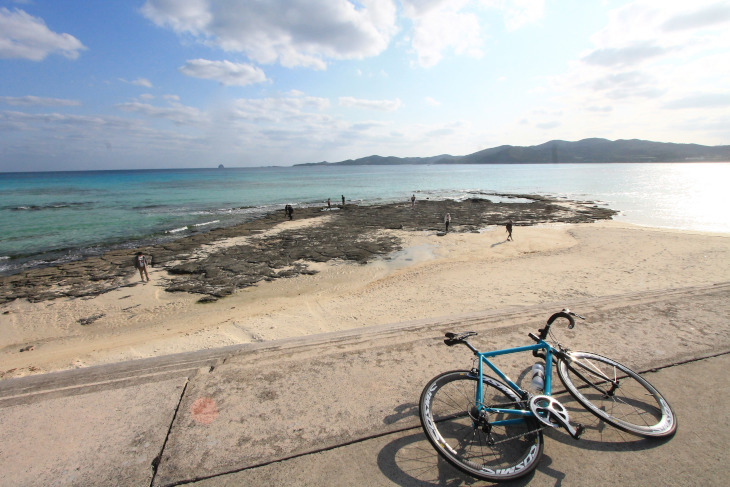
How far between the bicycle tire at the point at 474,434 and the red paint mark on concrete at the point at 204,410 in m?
2.23

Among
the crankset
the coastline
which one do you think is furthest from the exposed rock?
the crankset

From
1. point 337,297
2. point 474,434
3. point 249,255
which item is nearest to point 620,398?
point 474,434

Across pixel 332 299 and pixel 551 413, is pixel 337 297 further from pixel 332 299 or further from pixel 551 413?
pixel 551 413

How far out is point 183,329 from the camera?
371 inches

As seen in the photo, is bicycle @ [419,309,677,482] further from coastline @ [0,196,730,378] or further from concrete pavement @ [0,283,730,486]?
coastline @ [0,196,730,378]

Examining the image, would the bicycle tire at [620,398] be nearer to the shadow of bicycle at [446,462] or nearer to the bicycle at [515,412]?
the bicycle at [515,412]

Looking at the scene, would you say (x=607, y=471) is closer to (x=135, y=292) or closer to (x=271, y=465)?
(x=271, y=465)

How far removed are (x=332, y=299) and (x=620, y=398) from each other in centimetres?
862

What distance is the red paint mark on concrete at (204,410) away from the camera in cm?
350

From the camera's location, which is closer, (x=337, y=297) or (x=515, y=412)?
(x=515, y=412)

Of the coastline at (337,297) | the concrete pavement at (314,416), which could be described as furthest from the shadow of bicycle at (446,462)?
the coastline at (337,297)

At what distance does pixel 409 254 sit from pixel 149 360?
14532mm

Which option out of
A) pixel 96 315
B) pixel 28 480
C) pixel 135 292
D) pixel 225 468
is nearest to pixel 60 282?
pixel 135 292

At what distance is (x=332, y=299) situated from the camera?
→ 11336mm
